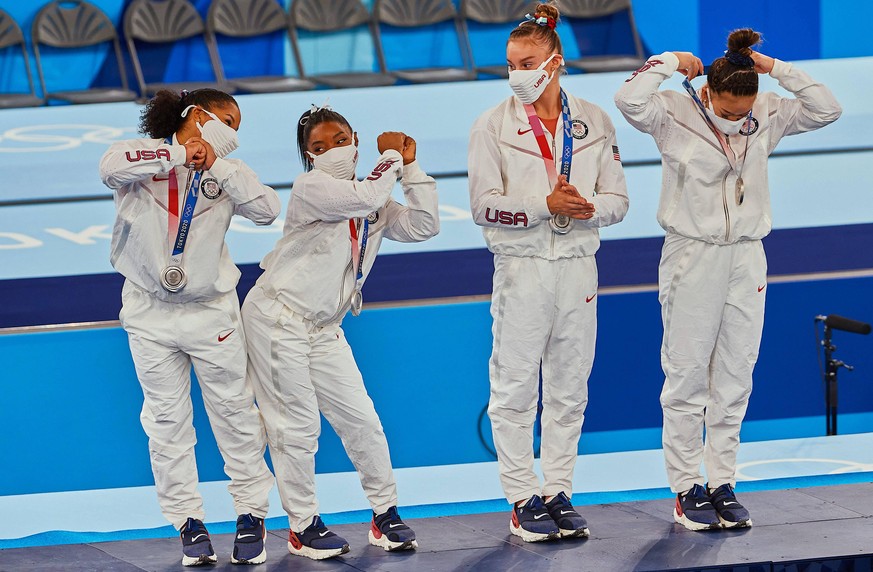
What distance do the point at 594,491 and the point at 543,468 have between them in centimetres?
77

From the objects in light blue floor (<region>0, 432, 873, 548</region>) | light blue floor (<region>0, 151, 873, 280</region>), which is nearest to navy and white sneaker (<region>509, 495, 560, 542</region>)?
light blue floor (<region>0, 432, 873, 548</region>)

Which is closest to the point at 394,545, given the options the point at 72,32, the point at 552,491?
the point at 552,491

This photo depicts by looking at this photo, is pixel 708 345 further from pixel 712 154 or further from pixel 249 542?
pixel 249 542

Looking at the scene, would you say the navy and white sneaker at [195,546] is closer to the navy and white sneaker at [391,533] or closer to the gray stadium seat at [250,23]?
the navy and white sneaker at [391,533]

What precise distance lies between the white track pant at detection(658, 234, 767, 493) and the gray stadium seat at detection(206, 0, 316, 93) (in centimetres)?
508

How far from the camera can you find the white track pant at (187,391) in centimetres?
353

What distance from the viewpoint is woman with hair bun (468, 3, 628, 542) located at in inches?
144

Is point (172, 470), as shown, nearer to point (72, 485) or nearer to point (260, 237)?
point (72, 485)

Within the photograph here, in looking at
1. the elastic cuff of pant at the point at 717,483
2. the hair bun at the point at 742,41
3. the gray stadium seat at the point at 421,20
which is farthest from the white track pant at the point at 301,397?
the gray stadium seat at the point at 421,20

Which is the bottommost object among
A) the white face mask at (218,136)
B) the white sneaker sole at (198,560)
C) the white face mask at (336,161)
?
the white sneaker sole at (198,560)

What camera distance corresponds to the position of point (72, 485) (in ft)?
15.3

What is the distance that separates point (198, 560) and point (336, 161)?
50.8 inches

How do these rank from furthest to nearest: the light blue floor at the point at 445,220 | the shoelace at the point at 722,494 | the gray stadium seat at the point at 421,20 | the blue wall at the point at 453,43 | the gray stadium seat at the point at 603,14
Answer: the gray stadium seat at the point at 603,14, the gray stadium seat at the point at 421,20, the blue wall at the point at 453,43, the light blue floor at the point at 445,220, the shoelace at the point at 722,494

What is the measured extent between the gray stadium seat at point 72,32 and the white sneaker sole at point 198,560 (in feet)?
17.4
